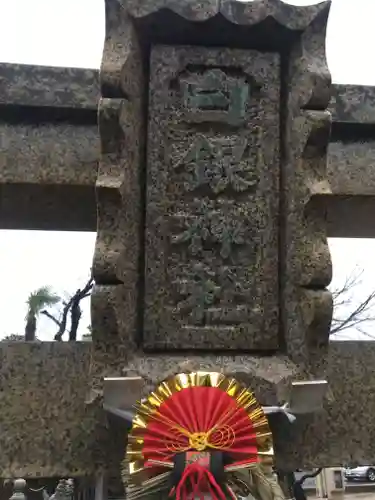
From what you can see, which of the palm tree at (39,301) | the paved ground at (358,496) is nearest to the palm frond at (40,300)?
the palm tree at (39,301)

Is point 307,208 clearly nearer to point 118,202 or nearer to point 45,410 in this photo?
point 118,202

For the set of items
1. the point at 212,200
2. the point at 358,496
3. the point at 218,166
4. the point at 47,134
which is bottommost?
the point at 358,496

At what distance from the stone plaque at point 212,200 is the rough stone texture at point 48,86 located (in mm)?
295

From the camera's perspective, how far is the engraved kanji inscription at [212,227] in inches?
83.3

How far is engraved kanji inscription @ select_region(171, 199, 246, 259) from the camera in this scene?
83.3 inches

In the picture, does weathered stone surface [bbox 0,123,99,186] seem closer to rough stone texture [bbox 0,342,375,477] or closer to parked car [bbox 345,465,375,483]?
rough stone texture [bbox 0,342,375,477]

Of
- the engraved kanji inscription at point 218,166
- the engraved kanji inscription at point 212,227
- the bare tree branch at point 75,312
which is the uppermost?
the bare tree branch at point 75,312

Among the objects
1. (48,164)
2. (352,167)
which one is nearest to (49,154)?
(48,164)

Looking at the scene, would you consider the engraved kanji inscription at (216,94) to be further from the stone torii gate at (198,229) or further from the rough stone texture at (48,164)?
the rough stone texture at (48,164)

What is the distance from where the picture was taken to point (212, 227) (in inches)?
83.7

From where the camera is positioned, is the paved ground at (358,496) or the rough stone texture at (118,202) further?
the paved ground at (358,496)

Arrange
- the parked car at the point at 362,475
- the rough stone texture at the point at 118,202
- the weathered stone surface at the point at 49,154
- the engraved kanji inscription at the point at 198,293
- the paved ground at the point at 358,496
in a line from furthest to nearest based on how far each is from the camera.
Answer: the parked car at the point at 362,475 → the paved ground at the point at 358,496 → the weathered stone surface at the point at 49,154 → the engraved kanji inscription at the point at 198,293 → the rough stone texture at the point at 118,202

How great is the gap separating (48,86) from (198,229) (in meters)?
0.82

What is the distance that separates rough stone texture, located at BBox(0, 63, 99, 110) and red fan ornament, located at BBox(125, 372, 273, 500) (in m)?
1.16
